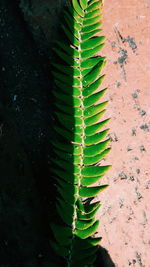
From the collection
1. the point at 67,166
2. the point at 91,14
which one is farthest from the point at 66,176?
the point at 91,14

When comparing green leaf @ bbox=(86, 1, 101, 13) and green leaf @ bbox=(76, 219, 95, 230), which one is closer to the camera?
green leaf @ bbox=(76, 219, 95, 230)

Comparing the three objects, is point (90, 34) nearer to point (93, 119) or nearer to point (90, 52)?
point (90, 52)

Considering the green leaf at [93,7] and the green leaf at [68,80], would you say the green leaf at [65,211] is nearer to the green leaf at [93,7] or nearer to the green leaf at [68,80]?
the green leaf at [68,80]

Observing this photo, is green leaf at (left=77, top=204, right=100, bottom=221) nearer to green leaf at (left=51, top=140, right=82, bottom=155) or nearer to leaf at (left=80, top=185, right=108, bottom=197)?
leaf at (left=80, top=185, right=108, bottom=197)

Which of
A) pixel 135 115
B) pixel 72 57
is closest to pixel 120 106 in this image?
pixel 135 115

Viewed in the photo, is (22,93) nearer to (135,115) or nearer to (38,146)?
(38,146)

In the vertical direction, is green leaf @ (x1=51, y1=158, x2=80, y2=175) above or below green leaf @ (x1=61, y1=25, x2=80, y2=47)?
below

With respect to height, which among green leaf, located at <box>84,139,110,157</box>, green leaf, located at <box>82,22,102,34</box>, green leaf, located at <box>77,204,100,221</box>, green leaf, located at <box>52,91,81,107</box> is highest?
green leaf, located at <box>82,22,102,34</box>

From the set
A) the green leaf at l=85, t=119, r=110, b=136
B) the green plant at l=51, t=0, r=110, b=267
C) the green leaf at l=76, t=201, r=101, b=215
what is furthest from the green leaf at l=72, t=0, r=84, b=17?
the green leaf at l=76, t=201, r=101, b=215
